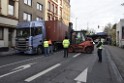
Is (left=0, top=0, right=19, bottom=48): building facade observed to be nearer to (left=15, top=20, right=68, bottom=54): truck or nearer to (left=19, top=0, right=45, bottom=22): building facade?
(left=19, top=0, right=45, bottom=22): building facade

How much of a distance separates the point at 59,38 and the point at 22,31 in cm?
589

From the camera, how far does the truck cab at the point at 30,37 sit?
1013 inches

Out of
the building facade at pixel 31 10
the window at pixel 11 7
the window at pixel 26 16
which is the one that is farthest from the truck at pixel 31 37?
the window at pixel 26 16

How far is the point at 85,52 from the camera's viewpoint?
2877cm

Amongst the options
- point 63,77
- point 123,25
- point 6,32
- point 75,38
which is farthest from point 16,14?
point 123,25

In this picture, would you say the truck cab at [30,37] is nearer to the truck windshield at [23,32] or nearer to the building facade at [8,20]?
the truck windshield at [23,32]

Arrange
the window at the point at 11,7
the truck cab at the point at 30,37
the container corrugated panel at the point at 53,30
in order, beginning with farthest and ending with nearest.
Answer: the window at the point at 11,7, the container corrugated panel at the point at 53,30, the truck cab at the point at 30,37

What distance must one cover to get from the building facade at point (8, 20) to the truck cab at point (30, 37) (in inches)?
→ 253

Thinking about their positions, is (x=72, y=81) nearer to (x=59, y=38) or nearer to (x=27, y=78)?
(x=27, y=78)

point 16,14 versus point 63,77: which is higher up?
point 16,14

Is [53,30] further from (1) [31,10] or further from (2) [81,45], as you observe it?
(1) [31,10]

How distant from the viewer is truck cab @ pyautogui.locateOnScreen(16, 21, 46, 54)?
25.7m

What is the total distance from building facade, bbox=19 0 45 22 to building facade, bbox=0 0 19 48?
6.24 feet

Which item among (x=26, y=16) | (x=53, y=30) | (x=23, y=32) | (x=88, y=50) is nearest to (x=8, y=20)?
(x=26, y=16)
